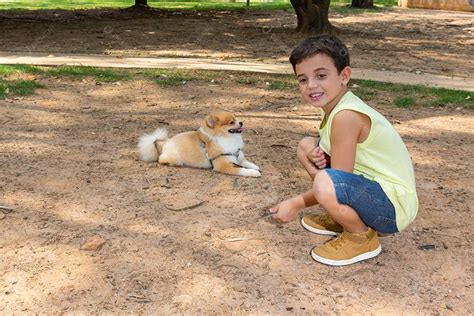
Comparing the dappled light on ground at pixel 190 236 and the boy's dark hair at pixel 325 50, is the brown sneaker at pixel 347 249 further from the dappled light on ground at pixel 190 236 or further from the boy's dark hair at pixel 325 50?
the boy's dark hair at pixel 325 50

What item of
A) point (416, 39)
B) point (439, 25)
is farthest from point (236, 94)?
point (439, 25)

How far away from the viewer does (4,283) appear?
2.57 m

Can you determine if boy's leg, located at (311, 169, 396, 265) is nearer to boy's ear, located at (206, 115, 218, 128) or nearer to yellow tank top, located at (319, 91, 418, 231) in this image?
yellow tank top, located at (319, 91, 418, 231)

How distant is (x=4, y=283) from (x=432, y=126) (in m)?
4.37

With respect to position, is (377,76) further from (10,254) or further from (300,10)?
(10,254)

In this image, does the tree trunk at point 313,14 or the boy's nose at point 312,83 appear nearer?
the boy's nose at point 312,83

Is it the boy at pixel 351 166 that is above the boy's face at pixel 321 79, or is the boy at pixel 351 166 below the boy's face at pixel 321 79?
below

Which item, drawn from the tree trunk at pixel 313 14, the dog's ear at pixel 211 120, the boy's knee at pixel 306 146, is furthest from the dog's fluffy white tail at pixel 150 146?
the tree trunk at pixel 313 14

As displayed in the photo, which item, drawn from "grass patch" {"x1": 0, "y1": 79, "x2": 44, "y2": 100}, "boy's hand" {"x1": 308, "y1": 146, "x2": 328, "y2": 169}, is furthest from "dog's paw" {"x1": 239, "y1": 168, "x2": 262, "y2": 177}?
"grass patch" {"x1": 0, "y1": 79, "x2": 44, "y2": 100}

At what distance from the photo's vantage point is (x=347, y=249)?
110 inches

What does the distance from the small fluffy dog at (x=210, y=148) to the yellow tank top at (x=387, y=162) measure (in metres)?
1.23

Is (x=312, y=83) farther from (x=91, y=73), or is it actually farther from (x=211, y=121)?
(x=91, y=73)

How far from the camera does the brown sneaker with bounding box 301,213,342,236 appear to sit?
10.2 ft

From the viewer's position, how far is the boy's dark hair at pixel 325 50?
107 inches
